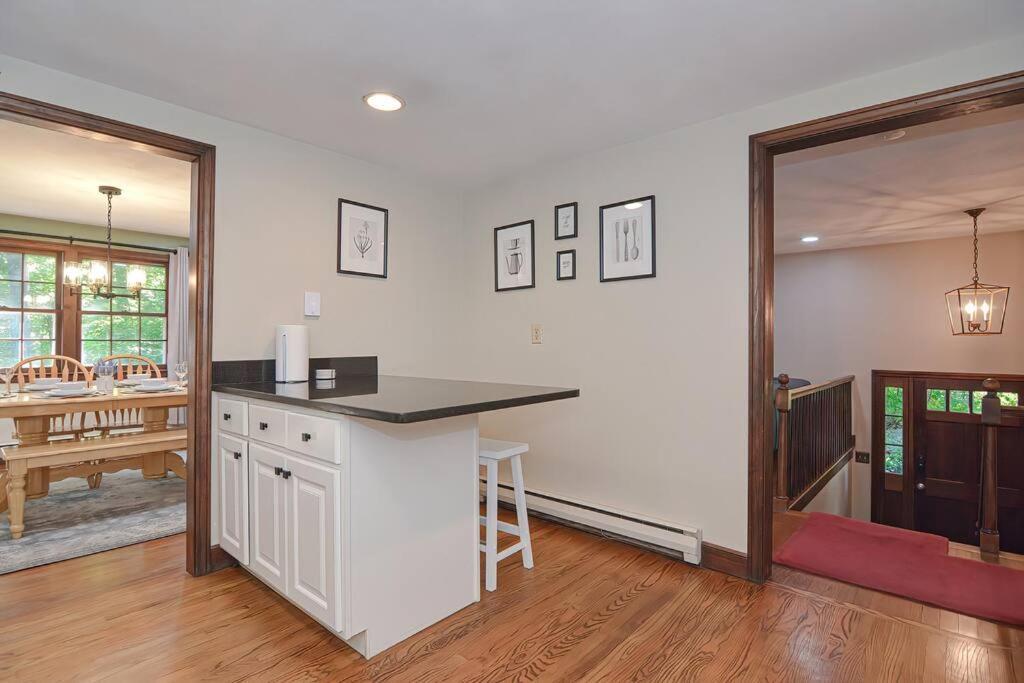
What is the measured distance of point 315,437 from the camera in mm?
1861

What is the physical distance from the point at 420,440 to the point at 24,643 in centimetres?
157

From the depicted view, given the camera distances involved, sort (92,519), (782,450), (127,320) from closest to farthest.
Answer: (92,519), (782,450), (127,320)

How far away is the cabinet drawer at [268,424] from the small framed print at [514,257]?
1.71 metres

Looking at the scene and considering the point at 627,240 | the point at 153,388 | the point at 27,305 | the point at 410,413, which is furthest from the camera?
the point at 27,305

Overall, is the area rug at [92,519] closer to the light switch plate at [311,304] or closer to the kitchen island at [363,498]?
the kitchen island at [363,498]

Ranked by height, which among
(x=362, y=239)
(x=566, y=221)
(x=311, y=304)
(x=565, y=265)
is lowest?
(x=311, y=304)

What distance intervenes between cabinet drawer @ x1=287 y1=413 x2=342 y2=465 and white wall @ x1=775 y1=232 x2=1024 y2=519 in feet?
18.6

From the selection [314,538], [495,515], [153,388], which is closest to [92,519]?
[153,388]

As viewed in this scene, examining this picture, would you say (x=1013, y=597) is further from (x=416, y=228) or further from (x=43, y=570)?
(x=43, y=570)

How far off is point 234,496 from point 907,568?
3224mm

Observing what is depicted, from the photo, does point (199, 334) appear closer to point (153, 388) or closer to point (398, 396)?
point (398, 396)

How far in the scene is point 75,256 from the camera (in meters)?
5.18

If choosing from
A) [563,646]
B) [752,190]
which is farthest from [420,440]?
[752,190]

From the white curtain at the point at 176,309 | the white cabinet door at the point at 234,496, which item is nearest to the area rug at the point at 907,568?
the white cabinet door at the point at 234,496
